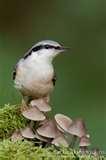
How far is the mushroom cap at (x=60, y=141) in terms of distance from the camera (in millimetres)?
1827

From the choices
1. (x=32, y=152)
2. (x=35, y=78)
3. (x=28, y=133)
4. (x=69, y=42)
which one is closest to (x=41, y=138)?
(x=28, y=133)

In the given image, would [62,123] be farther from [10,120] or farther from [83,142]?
[10,120]

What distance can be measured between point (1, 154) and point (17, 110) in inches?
20.3

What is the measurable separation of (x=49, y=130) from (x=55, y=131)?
0.07 feet

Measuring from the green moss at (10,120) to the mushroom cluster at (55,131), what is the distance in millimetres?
111

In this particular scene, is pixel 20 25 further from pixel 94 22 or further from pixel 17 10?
pixel 94 22

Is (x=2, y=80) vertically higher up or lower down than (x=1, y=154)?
lower down

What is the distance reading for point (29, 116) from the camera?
1.94 m

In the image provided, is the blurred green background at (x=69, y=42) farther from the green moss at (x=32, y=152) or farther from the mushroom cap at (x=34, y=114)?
the green moss at (x=32, y=152)

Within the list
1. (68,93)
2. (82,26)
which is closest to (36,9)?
(82,26)

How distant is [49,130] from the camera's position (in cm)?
186

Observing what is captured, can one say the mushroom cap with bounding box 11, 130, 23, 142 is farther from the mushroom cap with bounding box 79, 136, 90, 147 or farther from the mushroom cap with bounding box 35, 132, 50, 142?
the mushroom cap with bounding box 79, 136, 90, 147

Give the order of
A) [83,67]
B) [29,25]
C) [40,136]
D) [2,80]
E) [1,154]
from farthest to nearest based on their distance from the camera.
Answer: [29,25] → [83,67] → [2,80] → [40,136] → [1,154]

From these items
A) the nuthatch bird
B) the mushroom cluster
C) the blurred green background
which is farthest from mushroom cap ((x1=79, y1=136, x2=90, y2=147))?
the blurred green background
